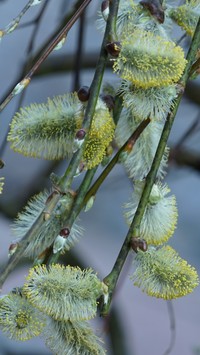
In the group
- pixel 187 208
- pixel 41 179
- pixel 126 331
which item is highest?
pixel 187 208

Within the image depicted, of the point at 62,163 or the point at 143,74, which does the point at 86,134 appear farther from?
the point at 62,163

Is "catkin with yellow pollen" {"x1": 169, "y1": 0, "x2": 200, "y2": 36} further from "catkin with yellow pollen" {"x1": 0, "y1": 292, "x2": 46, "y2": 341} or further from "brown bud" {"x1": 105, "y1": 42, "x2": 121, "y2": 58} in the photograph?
"catkin with yellow pollen" {"x1": 0, "y1": 292, "x2": 46, "y2": 341}

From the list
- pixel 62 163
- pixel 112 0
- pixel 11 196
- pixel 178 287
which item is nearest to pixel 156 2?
pixel 112 0

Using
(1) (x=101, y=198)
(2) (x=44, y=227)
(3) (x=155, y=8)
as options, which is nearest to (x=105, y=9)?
(3) (x=155, y=8)

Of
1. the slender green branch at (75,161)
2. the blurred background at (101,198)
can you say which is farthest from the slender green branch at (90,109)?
the blurred background at (101,198)

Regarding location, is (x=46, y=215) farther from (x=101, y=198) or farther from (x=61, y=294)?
(x=101, y=198)

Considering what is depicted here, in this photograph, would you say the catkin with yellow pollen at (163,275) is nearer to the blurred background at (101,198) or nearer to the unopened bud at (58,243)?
the unopened bud at (58,243)
